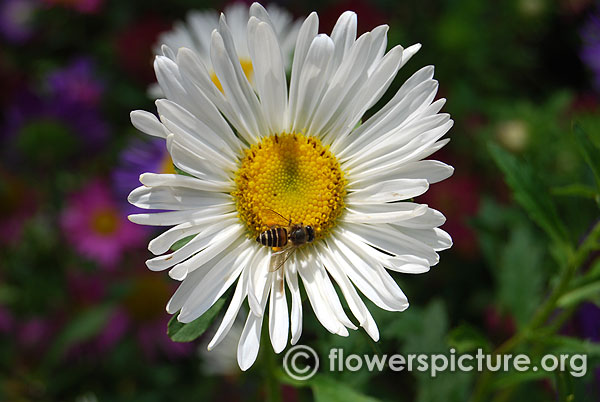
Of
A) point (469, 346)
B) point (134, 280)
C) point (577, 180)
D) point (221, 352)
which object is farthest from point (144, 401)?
point (577, 180)

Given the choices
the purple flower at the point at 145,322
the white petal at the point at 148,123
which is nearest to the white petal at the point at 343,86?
the white petal at the point at 148,123

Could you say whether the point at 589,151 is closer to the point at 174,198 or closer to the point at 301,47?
the point at 301,47

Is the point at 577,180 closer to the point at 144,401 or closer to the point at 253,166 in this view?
the point at 253,166

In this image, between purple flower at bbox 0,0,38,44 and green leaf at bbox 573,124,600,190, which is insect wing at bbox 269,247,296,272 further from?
purple flower at bbox 0,0,38,44

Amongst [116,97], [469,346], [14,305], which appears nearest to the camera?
[469,346]

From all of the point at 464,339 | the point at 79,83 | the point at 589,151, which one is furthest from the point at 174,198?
the point at 79,83

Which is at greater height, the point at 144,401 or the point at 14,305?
the point at 14,305

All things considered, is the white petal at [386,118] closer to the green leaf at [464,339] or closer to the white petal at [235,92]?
the white petal at [235,92]
